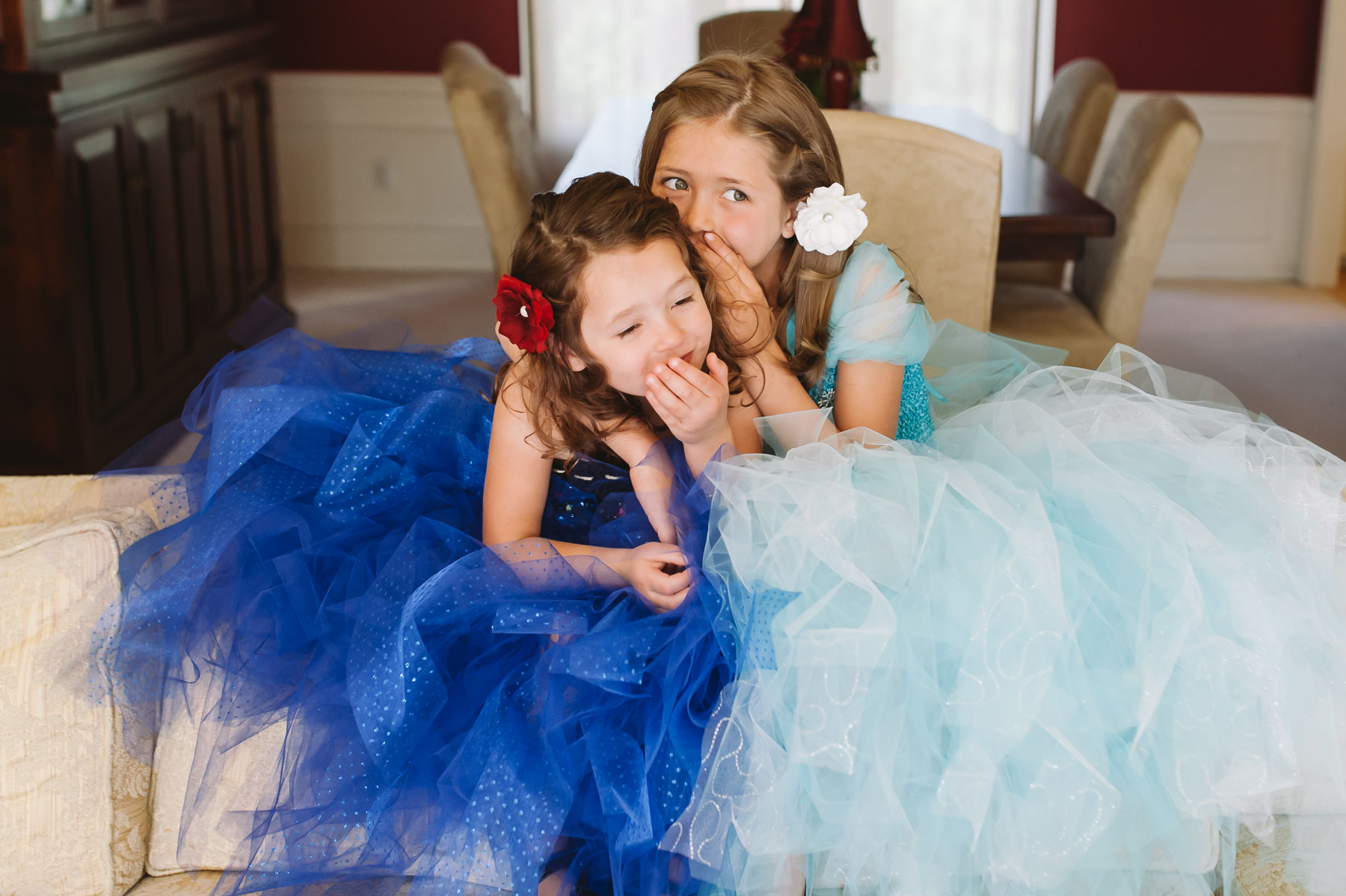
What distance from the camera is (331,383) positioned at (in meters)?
1.67

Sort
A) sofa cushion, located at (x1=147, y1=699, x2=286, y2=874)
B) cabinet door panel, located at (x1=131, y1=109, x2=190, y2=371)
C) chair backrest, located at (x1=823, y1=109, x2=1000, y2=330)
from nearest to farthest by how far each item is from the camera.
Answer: sofa cushion, located at (x1=147, y1=699, x2=286, y2=874)
chair backrest, located at (x1=823, y1=109, x2=1000, y2=330)
cabinet door panel, located at (x1=131, y1=109, x2=190, y2=371)

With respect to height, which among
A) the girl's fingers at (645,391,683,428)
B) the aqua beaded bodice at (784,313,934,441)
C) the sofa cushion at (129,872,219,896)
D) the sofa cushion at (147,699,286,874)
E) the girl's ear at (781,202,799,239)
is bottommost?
the sofa cushion at (129,872,219,896)

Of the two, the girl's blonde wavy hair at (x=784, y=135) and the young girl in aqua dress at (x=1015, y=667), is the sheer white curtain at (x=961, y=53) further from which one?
the young girl in aqua dress at (x=1015, y=667)

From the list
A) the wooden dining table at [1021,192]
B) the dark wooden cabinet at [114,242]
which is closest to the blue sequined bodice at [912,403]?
the wooden dining table at [1021,192]

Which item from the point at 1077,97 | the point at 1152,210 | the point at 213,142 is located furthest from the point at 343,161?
the point at 1152,210

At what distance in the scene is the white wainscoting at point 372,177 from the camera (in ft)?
16.7

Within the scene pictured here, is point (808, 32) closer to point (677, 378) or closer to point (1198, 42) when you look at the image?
point (677, 378)

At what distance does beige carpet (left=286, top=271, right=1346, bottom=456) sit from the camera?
374cm

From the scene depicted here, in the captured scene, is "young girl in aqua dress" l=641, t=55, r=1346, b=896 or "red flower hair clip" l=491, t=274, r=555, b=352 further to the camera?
"red flower hair clip" l=491, t=274, r=555, b=352

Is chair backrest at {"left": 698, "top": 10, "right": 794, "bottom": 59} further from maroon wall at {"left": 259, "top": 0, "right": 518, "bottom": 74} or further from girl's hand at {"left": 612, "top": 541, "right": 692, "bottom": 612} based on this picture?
girl's hand at {"left": 612, "top": 541, "right": 692, "bottom": 612}

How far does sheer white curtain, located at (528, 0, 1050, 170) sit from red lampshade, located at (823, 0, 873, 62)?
2.10 m

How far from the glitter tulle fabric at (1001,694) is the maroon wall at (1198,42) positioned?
167 inches

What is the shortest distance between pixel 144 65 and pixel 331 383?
2.02m

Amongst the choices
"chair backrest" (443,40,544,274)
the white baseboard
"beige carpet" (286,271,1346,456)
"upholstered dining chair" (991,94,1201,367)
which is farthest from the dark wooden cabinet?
"upholstered dining chair" (991,94,1201,367)
